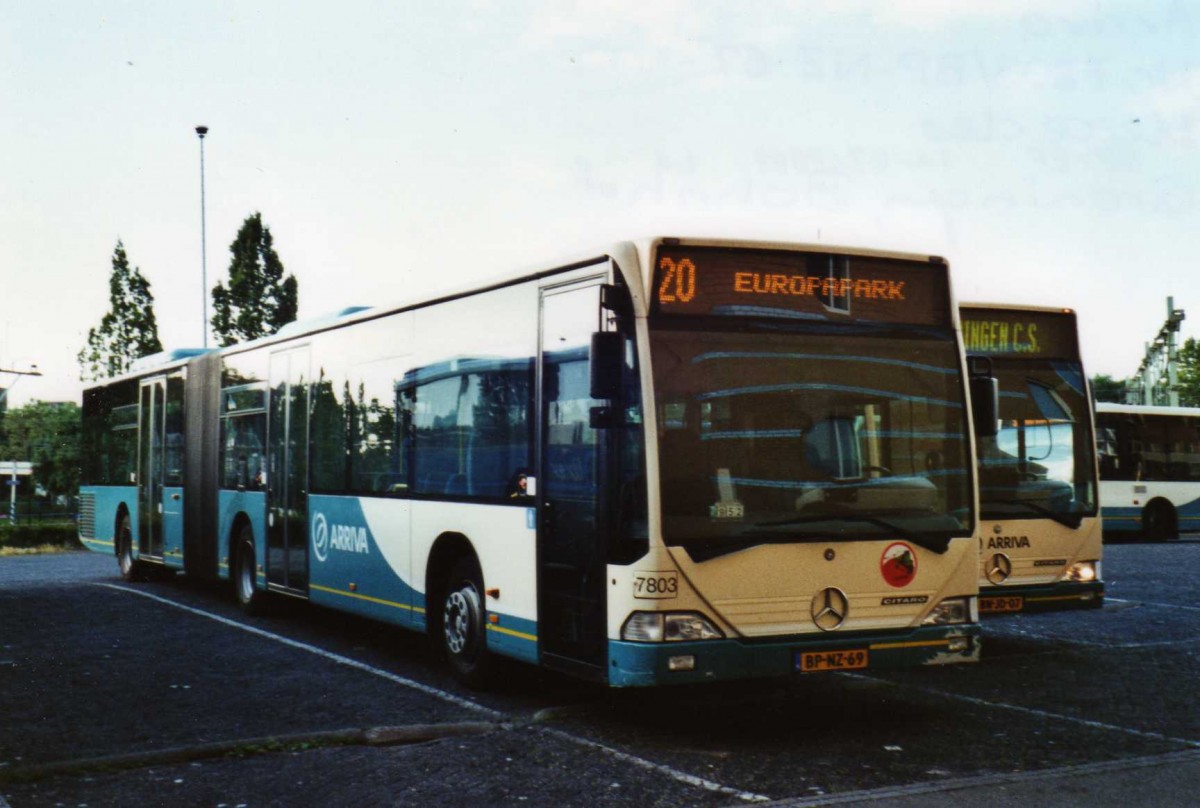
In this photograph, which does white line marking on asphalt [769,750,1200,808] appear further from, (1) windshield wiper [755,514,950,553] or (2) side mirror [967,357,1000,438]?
(2) side mirror [967,357,1000,438]

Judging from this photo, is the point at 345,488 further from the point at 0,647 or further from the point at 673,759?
the point at 673,759

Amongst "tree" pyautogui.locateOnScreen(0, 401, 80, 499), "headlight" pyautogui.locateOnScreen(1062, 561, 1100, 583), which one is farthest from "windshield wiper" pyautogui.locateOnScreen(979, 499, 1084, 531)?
"tree" pyautogui.locateOnScreen(0, 401, 80, 499)

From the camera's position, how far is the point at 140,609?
1611 cm

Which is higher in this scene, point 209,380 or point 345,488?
point 209,380

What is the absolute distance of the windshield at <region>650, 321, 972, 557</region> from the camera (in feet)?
25.7

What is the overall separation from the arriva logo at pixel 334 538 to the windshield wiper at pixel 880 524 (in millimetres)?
5153

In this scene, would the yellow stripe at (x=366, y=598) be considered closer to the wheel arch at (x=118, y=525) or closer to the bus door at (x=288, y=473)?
the bus door at (x=288, y=473)

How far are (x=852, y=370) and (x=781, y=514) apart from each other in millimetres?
1010

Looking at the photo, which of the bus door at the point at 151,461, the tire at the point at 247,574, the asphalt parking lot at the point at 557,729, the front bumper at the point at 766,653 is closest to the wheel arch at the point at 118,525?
the bus door at the point at 151,461

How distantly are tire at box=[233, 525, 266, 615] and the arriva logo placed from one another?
85.1 inches

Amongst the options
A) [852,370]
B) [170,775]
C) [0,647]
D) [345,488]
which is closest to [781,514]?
Answer: [852,370]

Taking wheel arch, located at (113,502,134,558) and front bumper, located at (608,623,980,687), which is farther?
wheel arch, located at (113,502,134,558)

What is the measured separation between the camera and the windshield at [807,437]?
784 cm

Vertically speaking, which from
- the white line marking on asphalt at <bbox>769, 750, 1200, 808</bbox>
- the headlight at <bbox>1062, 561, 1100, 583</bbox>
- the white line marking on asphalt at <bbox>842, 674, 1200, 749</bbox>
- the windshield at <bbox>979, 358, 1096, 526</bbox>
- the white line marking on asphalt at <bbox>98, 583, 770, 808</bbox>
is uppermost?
the windshield at <bbox>979, 358, 1096, 526</bbox>
